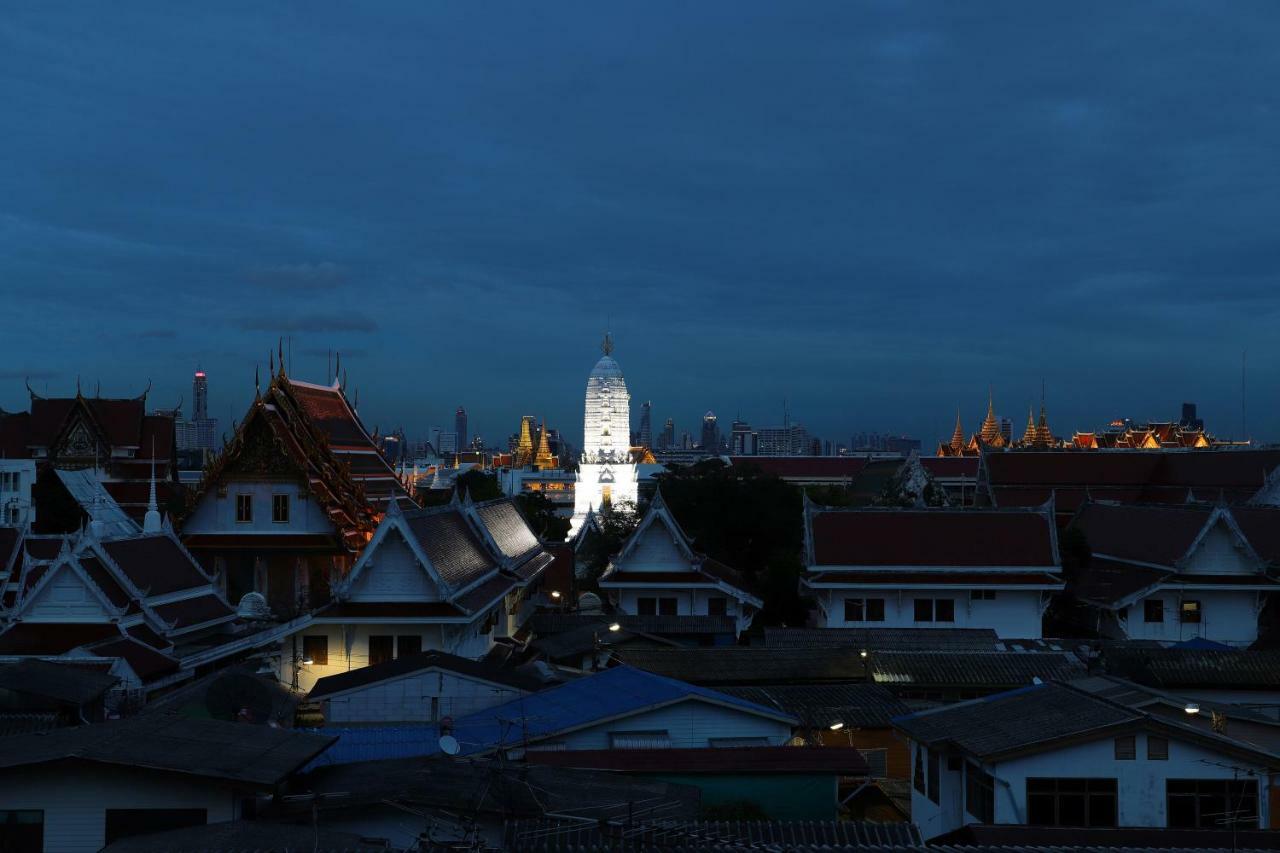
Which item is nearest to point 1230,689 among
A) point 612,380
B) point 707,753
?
point 707,753

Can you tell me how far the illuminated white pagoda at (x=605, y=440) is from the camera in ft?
365

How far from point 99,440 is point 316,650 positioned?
40.3 meters

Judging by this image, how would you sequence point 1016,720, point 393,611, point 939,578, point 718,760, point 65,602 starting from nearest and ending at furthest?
point 1016,720, point 718,760, point 65,602, point 393,611, point 939,578

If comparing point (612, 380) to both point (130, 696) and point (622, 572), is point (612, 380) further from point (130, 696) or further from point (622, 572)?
point (130, 696)

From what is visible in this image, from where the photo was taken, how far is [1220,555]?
36375mm

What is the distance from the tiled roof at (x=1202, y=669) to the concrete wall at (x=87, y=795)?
1720 centimetres

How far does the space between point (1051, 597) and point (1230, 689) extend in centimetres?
1342

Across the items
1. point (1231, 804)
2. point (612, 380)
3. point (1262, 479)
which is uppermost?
point (612, 380)

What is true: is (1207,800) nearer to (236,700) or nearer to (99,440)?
(236,700)

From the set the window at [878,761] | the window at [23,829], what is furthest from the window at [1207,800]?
the window at [23,829]

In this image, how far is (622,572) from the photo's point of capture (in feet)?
126

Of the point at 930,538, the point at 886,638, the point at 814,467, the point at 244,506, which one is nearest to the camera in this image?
the point at 886,638

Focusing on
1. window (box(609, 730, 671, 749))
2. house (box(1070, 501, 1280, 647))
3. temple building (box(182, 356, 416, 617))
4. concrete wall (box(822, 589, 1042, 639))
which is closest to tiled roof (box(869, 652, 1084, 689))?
window (box(609, 730, 671, 749))

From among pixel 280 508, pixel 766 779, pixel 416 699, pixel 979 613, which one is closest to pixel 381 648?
pixel 416 699
